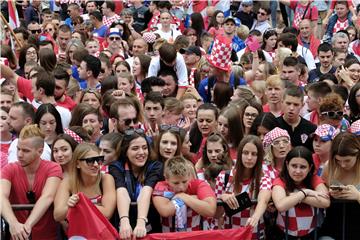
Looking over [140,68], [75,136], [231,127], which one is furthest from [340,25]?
[75,136]

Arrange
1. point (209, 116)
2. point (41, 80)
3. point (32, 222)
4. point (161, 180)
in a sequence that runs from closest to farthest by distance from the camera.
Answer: point (32, 222) → point (161, 180) → point (209, 116) → point (41, 80)

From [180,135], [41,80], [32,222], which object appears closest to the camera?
[32,222]

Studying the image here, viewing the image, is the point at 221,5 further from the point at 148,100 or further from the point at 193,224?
the point at 193,224

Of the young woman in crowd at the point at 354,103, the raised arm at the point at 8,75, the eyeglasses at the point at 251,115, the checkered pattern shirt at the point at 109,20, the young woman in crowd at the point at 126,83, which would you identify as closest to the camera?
the eyeglasses at the point at 251,115

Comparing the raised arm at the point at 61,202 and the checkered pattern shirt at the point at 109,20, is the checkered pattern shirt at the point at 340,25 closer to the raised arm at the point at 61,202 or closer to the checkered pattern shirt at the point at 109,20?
the checkered pattern shirt at the point at 109,20

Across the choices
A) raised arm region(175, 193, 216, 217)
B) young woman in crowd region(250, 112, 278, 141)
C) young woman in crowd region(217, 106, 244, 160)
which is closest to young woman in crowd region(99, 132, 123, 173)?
raised arm region(175, 193, 216, 217)

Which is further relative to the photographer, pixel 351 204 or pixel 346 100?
pixel 346 100

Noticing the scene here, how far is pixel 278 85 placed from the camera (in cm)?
870

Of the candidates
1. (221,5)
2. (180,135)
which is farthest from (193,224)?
(221,5)

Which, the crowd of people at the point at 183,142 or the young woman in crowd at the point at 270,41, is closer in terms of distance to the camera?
the crowd of people at the point at 183,142

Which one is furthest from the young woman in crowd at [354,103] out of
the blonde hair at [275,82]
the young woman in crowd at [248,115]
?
the young woman in crowd at [248,115]

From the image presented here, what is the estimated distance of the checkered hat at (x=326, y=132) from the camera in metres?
7.18

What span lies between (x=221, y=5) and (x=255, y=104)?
8519 mm

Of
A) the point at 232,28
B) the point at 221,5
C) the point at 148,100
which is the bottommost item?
the point at 148,100
